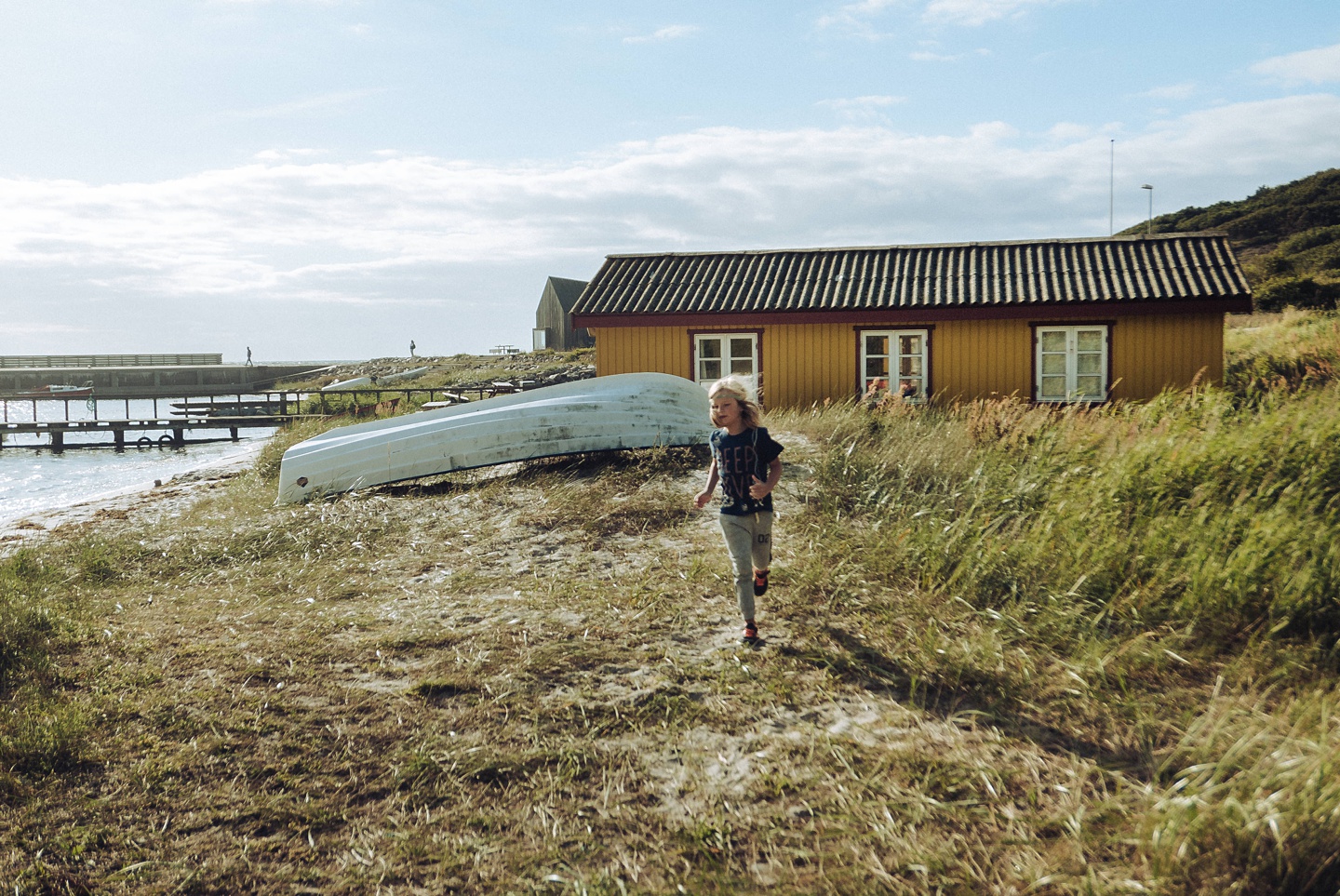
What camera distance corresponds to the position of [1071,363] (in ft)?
50.8

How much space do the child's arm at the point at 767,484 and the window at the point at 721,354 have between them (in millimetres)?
11727

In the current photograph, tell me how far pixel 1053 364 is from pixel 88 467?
27306 millimetres

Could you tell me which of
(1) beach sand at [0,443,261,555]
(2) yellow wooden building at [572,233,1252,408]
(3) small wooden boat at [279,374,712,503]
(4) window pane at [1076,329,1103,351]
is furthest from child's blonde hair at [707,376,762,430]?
(4) window pane at [1076,329,1103,351]

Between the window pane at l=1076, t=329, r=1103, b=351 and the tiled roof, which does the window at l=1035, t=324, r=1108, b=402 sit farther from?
the tiled roof

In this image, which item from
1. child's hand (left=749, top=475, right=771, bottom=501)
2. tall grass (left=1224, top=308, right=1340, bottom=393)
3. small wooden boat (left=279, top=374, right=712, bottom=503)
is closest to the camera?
child's hand (left=749, top=475, right=771, bottom=501)

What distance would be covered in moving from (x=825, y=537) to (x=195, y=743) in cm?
401

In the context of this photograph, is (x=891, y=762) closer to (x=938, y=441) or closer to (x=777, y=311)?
(x=938, y=441)

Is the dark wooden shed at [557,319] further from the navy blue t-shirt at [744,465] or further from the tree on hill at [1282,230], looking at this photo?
the navy blue t-shirt at [744,465]

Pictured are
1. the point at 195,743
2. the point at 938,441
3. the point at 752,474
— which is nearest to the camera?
the point at 195,743

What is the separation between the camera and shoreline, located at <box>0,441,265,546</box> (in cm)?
1136

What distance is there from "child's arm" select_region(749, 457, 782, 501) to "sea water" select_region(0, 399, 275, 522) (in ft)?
48.4

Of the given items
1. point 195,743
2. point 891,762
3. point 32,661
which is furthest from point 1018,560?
point 32,661

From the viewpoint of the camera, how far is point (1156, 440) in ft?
20.3

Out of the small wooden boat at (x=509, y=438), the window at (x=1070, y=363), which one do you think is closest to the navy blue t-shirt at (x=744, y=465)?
the small wooden boat at (x=509, y=438)
